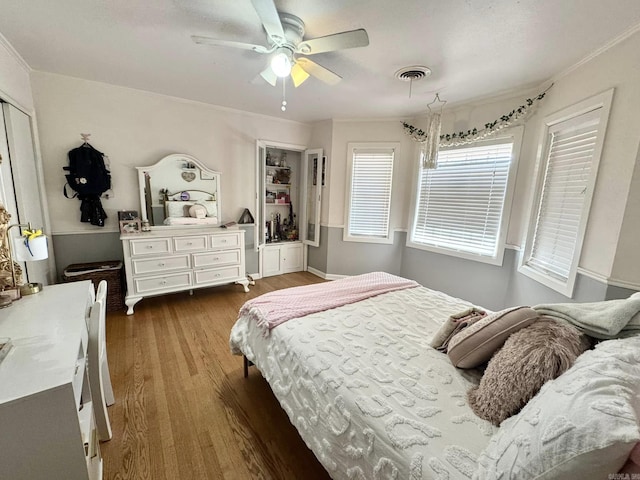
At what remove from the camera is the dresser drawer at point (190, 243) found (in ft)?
9.82

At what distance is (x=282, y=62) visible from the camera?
172 centimetres

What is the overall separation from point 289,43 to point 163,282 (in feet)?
8.85

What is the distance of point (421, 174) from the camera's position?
141 inches

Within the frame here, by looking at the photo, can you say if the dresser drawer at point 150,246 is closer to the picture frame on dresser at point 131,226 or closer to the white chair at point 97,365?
the picture frame on dresser at point 131,226


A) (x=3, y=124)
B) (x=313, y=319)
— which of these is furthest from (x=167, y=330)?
(x=3, y=124)

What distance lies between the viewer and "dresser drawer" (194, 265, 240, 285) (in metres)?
3.21

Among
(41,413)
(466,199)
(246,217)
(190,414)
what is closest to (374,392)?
(41,413)

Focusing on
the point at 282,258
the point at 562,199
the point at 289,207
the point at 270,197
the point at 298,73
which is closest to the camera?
the point at 298,73

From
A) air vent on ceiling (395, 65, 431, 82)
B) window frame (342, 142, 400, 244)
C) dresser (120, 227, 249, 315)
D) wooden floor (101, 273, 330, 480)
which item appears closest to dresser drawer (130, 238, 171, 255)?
dresser (120, 227, 249, 315)

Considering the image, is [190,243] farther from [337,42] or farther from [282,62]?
[337,42]

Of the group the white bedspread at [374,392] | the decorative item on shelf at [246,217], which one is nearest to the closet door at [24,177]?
the decorative item on shelf at [246,217]

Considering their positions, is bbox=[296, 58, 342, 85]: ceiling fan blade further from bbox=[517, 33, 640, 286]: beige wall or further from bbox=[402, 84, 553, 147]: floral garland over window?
bbox=[517, 33, 640, 286]: beige wall

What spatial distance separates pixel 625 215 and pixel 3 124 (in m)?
4.57

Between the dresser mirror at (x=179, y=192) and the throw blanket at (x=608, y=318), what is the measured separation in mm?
3557
